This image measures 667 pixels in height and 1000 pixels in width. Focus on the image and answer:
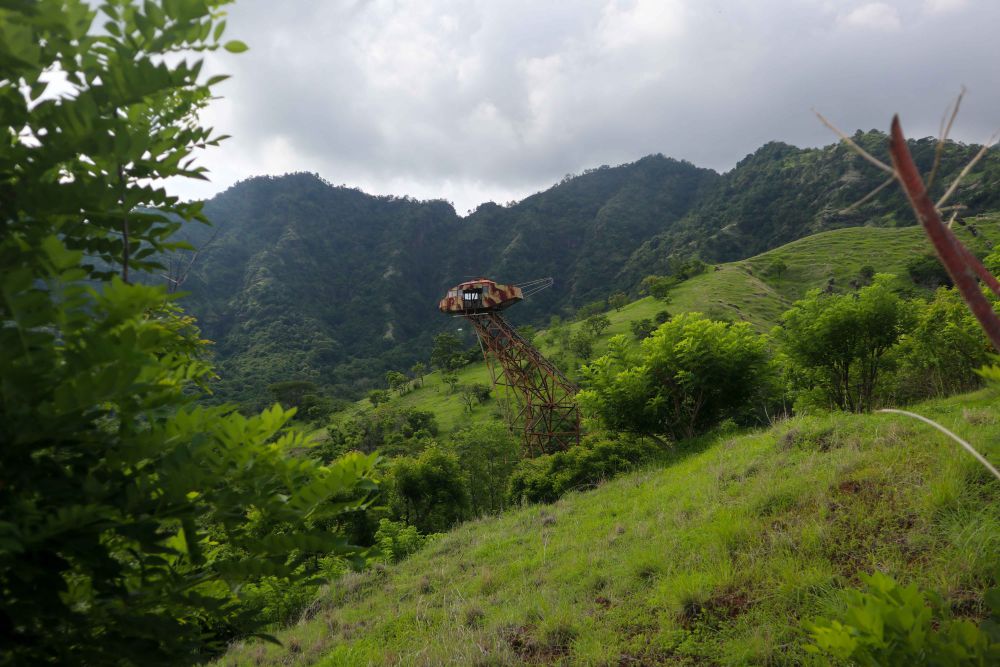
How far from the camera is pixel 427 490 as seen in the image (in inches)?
770

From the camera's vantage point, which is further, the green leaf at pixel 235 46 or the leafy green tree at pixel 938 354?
the leafy green tree at pixel 938 354

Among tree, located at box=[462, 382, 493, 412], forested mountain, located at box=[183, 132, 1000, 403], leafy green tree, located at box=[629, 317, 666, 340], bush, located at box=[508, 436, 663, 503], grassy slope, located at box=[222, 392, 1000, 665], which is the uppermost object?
forested mountain, located at box=[183, 132, 1000, 403]

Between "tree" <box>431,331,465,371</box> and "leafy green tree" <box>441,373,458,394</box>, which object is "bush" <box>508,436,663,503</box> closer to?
"leafy green tree" <box>441,373,458,394</box>

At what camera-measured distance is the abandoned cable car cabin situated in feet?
77.6

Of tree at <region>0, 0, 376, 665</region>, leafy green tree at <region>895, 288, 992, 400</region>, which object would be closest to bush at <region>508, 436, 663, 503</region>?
leafy green tree at <region>895, 288, 992, 400</region>

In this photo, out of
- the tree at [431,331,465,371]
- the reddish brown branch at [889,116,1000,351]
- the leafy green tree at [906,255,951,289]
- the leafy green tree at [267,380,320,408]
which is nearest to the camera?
the reddish brown branch at [889,116,1000,351]

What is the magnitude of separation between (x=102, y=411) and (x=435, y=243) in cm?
15389

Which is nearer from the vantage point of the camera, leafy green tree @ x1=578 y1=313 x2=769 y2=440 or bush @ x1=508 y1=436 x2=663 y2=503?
leafy green tree @ x1=578 y1=313 x2=769 y2=440

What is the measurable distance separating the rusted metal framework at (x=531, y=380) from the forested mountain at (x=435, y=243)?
51.0 metres

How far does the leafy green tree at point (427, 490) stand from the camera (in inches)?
756

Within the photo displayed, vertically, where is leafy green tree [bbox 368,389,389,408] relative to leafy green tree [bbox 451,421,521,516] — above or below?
above

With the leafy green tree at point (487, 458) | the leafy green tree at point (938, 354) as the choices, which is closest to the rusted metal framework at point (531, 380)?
the leafy green tree at point (487, 458)

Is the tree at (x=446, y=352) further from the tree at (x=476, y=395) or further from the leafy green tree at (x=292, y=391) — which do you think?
the leafy green tree at (x=292, y=391)

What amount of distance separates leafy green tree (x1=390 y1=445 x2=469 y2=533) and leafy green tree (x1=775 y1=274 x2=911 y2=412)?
45.2ft
